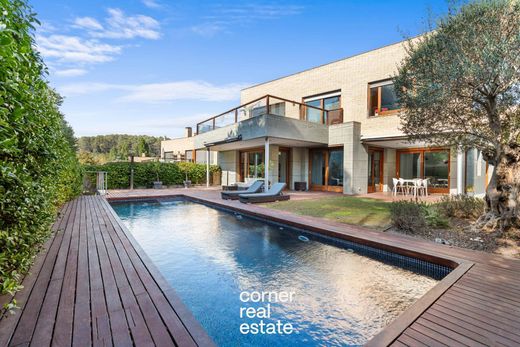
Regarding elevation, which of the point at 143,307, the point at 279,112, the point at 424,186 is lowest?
Result: the point at 143,307

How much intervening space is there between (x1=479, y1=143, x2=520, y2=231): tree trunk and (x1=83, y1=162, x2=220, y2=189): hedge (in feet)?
54.5

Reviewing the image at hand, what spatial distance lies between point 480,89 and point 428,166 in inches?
381

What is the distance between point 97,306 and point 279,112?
470 inches

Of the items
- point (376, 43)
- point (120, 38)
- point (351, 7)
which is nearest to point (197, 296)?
point (120, 38)

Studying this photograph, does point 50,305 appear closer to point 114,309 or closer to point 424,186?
point 114,309

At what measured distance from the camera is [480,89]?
564cm

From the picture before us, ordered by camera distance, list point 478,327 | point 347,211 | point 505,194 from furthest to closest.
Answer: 1. point 347,211
2. point 505,194
3. point 478,327

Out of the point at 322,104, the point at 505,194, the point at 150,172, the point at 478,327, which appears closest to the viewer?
the point at 478,327

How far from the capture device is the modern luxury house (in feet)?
41.2

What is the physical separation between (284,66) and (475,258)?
674 inches

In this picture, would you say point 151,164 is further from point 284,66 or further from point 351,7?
point 351,7

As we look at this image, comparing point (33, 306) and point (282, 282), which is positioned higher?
point (33, 306)

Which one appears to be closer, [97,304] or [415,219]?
[97,304]

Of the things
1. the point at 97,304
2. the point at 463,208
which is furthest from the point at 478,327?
the point at 463,208
